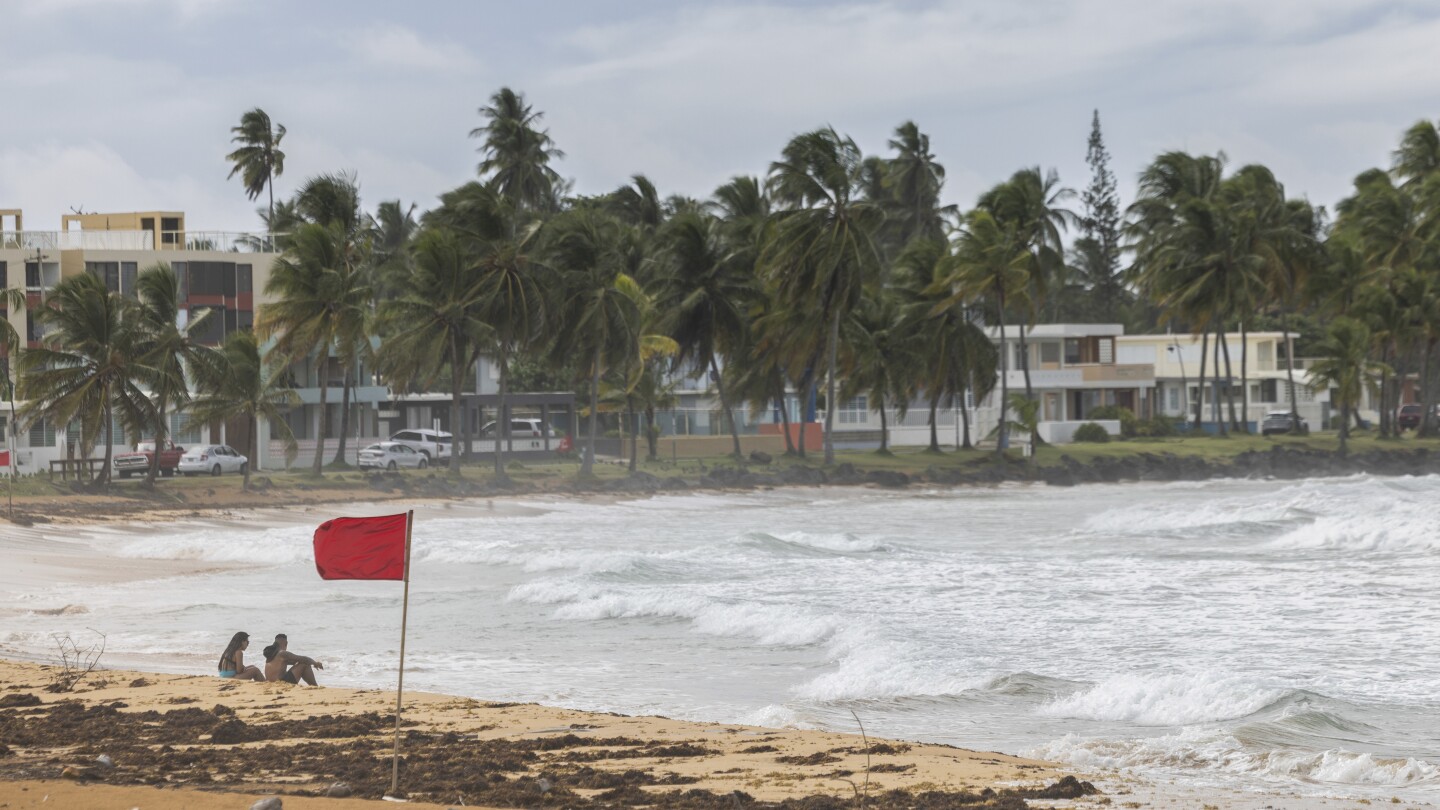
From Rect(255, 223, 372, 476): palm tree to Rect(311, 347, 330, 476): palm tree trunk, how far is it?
14 cm

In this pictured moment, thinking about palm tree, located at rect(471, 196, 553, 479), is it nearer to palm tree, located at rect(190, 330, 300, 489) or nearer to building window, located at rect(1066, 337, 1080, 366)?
palm tree, located at rect(190, 330, 300, 489)

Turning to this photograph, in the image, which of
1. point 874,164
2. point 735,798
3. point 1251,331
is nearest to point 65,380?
point 735,798

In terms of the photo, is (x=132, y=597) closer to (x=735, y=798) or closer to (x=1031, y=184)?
(x=735, y=798)

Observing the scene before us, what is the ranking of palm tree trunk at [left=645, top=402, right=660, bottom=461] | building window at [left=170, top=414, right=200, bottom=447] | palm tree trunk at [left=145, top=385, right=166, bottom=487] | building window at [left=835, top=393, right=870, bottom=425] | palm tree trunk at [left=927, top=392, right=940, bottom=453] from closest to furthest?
palm tree trunk at [left=145, top=385, right=166, bottom=487]
building window at [left=170, top=414, right=200, bottom=447]
palm tree trunk at [left=645, top=402, right=660, bottom=461]
palm tree trunk at [left=927, top=392, right=940, bottom=453]
building window at [left=835, top=393, right=870, bottom=425]

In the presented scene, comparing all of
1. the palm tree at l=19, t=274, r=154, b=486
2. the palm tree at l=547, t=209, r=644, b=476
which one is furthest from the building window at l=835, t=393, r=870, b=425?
the palm tree at l=19, t=274, r=154, b=486

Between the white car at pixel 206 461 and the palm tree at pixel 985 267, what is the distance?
984 inches

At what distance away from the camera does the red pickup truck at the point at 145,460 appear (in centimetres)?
4216

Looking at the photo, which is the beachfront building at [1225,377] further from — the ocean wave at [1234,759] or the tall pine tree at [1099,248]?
the ocean wave at [1234,759]

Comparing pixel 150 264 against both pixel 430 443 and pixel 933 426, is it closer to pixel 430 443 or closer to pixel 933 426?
pixel 430 443

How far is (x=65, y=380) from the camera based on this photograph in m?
36.4

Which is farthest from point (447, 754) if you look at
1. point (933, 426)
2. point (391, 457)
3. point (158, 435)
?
point (933, 426)

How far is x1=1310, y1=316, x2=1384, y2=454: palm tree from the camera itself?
200 feet

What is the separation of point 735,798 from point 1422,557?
2216cm

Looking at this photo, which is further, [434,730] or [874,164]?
[874,164]
